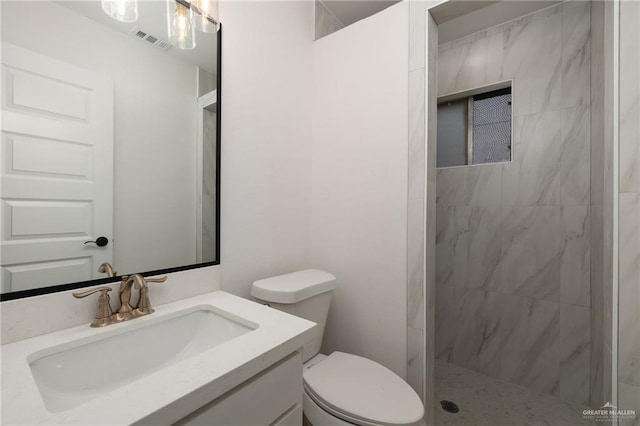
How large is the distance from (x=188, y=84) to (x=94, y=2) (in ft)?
1.04

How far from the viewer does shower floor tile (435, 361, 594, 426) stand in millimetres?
1515

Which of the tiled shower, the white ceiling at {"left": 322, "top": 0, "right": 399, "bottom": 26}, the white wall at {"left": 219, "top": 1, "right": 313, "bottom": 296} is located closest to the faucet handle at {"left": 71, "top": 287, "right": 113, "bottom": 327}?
the white wall at {"left": 219, "top": 1, "right": 313, "bottom": 296}

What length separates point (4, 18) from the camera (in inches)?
26.3

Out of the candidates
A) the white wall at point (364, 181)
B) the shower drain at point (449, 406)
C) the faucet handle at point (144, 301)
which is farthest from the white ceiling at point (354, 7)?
the shower drain at point (449, 406)

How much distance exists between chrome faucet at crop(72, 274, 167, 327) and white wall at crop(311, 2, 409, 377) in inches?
37.2

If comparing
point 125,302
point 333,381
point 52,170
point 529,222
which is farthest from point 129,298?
point 529,222

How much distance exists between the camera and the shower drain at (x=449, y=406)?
1.59 metres

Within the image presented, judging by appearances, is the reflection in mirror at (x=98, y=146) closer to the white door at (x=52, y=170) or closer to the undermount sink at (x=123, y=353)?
the white door at (x=52, y=170)

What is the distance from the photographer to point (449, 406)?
5.32 feet

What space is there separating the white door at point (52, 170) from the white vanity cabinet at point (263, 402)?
577mm

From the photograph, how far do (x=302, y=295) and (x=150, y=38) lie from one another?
113 cm

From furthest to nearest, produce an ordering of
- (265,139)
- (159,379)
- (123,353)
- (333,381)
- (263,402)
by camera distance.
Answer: (265,139), (333,381), (123,353), (263,402), (159,379)

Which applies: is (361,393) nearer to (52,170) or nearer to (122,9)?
(52,170)

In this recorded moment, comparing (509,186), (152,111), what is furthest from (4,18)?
(509,186)
